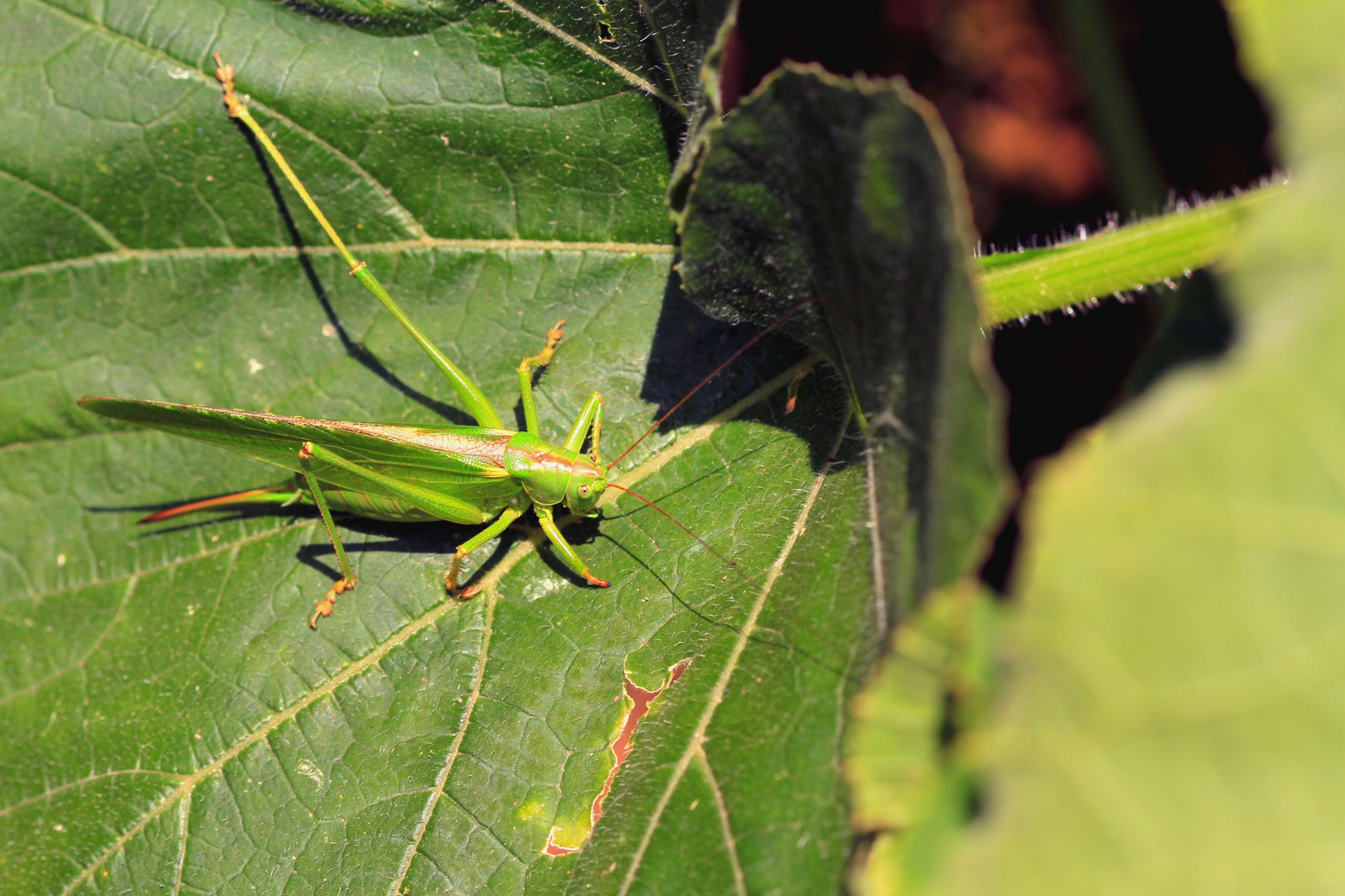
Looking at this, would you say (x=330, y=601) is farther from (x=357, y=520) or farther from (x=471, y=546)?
(x=471, y=546)

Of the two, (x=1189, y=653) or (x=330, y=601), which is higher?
(x=1189, y=653)

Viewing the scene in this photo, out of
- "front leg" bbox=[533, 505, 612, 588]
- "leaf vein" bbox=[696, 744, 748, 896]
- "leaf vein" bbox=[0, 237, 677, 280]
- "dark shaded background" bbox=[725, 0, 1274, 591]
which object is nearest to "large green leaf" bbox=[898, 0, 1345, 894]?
"leaf vein" bbox=[696, 744, 748, 896]

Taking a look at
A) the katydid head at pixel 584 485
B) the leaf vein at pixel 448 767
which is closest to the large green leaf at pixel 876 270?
the katydid head at pixel 584 485

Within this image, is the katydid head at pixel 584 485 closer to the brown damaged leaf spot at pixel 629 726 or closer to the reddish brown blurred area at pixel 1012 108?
the brown damaged leaf spot at pixel 629 726

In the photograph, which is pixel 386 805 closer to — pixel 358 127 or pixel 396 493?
pixel 396 493

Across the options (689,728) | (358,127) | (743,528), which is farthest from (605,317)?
(689,728)

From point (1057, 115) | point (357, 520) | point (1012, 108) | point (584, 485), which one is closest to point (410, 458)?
point (357, 520)

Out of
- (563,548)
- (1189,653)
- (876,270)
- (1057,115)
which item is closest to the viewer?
(1189,653)
